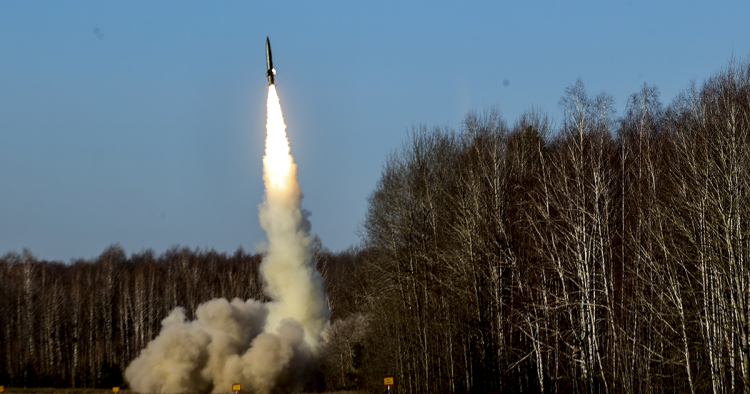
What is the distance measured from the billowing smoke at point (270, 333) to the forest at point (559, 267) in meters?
1.87

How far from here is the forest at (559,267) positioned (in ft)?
69.7

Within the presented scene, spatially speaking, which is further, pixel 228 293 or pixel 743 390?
pixel 228 293

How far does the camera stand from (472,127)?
3962cm

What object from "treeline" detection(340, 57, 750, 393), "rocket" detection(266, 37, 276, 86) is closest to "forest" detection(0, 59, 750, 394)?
"treeline" detection(340, 57, 750, 393)

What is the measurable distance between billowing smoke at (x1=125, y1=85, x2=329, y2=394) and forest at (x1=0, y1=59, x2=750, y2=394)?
1.87m

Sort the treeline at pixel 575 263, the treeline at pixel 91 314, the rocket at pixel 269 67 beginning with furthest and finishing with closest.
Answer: the treeline at pixel 91 314 → the rocket at pixel 269 67 → the treeline at pixel 575 263

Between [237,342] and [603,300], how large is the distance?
64.5 ft

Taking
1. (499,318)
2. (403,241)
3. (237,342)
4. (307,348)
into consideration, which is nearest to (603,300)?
(499,318)

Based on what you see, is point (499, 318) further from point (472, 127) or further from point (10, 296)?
point (10, 296)

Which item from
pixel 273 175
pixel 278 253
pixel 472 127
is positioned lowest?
pixel 278 253

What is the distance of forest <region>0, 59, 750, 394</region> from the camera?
2125 cm

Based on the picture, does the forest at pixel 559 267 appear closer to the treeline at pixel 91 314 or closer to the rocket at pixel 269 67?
the treeline at pixel 91 314

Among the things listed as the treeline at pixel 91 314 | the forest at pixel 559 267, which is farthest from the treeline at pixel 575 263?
the treeline at pixel 91 314

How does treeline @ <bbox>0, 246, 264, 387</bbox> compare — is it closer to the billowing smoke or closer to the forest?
the forest
